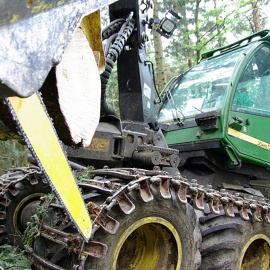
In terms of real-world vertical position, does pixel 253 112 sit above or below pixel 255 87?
below

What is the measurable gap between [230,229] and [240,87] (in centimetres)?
217

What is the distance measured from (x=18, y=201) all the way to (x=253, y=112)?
293cm

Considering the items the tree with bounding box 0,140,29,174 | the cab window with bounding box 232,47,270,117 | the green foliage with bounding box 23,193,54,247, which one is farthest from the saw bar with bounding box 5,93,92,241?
the tree with bounding box 0,140,29,174

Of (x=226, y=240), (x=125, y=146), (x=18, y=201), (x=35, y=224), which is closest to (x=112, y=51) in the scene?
(x=125, y=146)

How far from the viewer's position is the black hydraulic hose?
10.6 ft

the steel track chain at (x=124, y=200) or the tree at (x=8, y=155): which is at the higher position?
the steel track chain at (x=124, y=200)

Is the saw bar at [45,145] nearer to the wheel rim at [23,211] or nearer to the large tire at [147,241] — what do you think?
the large tire at [147,241]

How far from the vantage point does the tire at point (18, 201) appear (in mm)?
3873

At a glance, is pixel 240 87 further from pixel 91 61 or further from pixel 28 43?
pixel 28 43

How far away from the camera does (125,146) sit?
11.4ft

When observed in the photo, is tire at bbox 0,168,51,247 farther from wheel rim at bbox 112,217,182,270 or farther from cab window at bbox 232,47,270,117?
cab window at bbox 232,47,270,117

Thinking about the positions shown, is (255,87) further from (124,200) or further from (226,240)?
(124,200)

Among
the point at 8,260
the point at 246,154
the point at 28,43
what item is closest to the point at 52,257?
the point at 8,260

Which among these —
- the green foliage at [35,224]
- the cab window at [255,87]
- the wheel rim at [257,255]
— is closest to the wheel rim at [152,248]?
the green foliage at [35,224]
